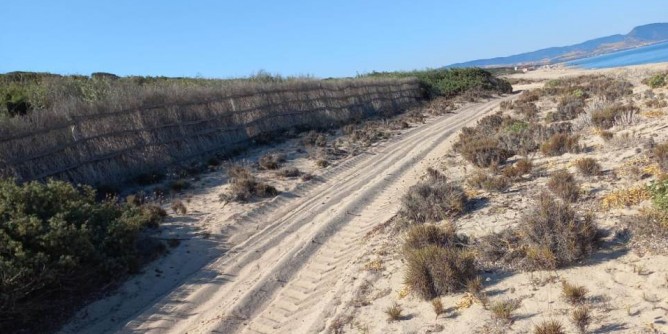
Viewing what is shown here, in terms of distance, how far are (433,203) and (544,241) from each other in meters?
2.41

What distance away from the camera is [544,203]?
6148 millimetres

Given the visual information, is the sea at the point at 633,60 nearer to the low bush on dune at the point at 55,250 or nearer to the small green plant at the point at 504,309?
the small green plant at the point at 504,309

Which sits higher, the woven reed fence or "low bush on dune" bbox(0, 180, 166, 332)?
the woven reed fence

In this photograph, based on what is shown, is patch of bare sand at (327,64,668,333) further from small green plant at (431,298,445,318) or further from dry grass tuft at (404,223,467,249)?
dry grass tuft at (404,223,467,249)

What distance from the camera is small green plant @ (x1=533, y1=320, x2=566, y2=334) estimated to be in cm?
407

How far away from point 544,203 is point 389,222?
8.88 feet

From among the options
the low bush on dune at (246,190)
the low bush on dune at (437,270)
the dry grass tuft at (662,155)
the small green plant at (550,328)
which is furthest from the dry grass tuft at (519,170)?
the low bush on dune at (246,190)

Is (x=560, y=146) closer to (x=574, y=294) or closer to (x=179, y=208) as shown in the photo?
(x=574, y=294)

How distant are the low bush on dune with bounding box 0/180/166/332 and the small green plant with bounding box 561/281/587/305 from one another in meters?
5.71

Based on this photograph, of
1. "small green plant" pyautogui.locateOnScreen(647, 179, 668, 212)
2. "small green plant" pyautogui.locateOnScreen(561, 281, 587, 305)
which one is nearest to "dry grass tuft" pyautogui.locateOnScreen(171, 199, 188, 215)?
"small green plant" pyautogui.locateOnScreen(561, 281, 587, 305)

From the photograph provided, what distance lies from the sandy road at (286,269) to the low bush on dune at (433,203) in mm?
875

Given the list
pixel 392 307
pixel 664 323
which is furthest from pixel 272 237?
pixel 664 323

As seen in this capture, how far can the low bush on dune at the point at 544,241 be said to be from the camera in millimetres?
5348

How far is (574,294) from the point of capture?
462 centimetres
